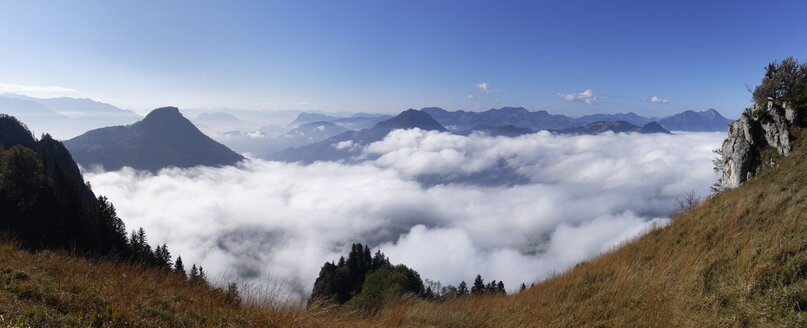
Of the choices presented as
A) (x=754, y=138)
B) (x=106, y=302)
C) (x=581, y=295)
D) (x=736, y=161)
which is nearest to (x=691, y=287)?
(x=581, y=295)

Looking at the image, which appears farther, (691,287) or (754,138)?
(754,138)

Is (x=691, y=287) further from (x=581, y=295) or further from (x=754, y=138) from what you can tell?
(x=754, y=138)

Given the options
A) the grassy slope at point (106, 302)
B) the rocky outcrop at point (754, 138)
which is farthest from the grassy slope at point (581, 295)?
the rocky outcrop at point (754, 138)

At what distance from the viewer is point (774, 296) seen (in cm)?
423

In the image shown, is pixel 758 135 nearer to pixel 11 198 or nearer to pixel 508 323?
pixel 508 323

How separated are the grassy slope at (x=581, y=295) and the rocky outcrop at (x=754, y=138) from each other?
1626 cm

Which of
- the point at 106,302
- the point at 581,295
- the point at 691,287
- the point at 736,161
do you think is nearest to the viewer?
the point at 106,302

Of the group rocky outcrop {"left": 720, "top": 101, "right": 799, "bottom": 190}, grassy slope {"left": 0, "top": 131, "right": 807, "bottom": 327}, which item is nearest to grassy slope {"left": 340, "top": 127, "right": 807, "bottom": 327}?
grassy slope {"left": 0, "top": 131, "right": 807, "bottom": 327}

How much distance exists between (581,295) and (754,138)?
2434 cm

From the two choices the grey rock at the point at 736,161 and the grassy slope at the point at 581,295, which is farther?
the grey rock at the point at 736,161

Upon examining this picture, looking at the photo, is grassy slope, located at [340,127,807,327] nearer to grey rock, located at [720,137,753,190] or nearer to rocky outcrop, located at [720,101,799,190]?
rocky outcrop, located at [720,101,799,190]

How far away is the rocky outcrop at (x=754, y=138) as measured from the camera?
17531 mm

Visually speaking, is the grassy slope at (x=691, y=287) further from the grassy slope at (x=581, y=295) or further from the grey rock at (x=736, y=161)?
the grey rock at (x=736, y=161)

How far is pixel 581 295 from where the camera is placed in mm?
6035
